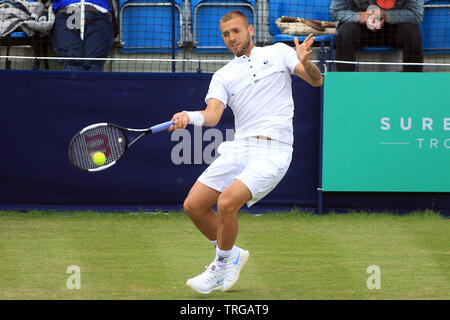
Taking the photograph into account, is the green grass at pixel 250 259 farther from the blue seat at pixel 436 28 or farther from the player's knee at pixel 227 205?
the blue seat at pixel 436 28

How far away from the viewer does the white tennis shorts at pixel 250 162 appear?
17.7ft

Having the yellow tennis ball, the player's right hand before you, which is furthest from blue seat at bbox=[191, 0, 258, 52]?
the player's right hand

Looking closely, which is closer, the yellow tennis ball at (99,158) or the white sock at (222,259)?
the white sock at (222,259)

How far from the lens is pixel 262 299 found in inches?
202

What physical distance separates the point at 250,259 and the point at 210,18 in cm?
488

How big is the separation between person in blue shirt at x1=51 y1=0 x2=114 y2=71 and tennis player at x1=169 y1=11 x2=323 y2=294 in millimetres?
4570

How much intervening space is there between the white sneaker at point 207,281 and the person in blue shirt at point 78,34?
5116 millimetres

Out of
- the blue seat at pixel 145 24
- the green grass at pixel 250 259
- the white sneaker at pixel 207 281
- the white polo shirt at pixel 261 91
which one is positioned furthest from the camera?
the blue seat at pixel 145 24

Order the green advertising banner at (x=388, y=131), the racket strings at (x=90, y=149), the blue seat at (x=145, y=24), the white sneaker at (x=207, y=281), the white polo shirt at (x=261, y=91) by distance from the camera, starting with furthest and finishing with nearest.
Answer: the blue seat at (x=145, y=24), the green advertising banner at (x=388, y=131), the racket strings at (x=90, y=149), the white polo shirt at (x=261, y=91), the white sneaker at (x=207, y=281)

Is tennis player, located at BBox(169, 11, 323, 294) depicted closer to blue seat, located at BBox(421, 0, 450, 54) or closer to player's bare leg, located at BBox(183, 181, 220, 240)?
player's bare leg, located at BBox(183, 181, 220, 240)

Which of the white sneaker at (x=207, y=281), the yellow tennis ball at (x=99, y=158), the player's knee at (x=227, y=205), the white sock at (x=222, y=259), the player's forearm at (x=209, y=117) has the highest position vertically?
the player's forearm at (x=209, y=117)

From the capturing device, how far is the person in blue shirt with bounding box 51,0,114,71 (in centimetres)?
986

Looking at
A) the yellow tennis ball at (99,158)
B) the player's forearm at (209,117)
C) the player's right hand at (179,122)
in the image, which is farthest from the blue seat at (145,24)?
the player's right hand at (179,122)

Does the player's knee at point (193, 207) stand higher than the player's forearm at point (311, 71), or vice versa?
the player's forearm at point (311, 71)
